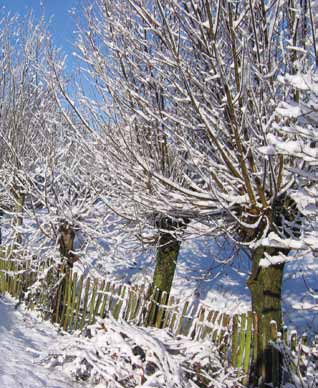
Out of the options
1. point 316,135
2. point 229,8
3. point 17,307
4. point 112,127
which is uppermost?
point 229,8

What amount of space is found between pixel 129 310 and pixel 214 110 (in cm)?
372

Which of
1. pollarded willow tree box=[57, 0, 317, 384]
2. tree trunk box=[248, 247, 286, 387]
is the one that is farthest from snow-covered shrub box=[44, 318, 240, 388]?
pollarded willow tree box=[57, 0, 317, 384]

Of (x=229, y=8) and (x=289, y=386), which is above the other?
(x=229, y=8)

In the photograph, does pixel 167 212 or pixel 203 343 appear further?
pixel 167 212

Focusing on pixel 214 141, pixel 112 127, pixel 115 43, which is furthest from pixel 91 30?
pixel 214 141

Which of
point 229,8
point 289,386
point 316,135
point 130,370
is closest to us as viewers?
point 316,135

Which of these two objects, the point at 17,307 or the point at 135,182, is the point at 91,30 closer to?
the point at 135,182

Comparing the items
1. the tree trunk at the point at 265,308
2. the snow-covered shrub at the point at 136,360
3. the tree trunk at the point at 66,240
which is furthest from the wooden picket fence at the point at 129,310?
the snow-covered shrub at the point at 136,360

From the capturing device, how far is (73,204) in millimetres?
8242

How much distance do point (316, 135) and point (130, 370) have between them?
2.75 metres

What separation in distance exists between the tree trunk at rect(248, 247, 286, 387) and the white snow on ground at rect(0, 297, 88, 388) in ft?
6.61

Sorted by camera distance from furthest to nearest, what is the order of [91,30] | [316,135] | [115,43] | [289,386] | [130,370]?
[91,30] < [115,43] < [289,386] < [130,370] < [316,135]

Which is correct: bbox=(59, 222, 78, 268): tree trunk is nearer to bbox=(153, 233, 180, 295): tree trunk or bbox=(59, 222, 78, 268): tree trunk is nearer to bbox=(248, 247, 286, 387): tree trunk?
bbox=(153, 233, 180, 295): tree trunk

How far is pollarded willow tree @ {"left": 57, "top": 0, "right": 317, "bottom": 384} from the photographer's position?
3.57 metres
